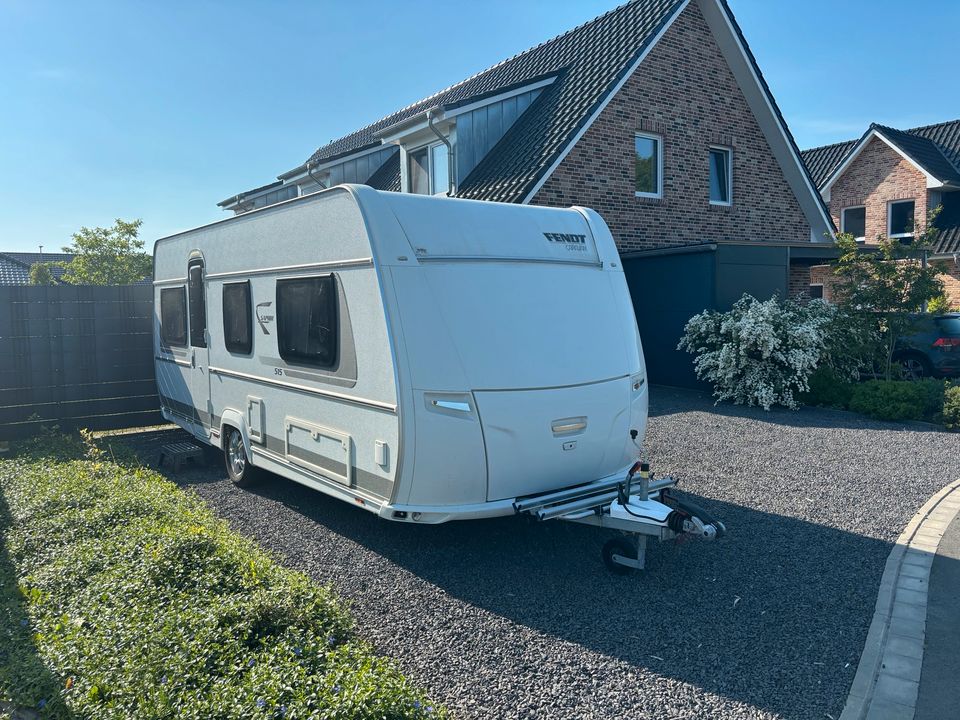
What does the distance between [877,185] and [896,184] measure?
71 centimetres

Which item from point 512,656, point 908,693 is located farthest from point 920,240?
point 512,656

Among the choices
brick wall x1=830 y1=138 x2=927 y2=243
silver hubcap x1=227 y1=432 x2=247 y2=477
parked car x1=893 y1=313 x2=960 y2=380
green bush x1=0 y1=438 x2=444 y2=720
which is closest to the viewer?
green bush x1=0 y1=438 x2=444 y2=720

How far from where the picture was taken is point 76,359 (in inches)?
440

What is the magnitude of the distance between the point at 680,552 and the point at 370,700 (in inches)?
121

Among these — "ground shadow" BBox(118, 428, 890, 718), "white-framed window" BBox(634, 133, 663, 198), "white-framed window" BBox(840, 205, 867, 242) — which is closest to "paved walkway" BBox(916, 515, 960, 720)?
"ground shadow" BBox(118, 428, 890, 718)

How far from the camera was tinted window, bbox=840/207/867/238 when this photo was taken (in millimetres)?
27719

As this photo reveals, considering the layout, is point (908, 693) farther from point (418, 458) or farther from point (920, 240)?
point (920, 240)

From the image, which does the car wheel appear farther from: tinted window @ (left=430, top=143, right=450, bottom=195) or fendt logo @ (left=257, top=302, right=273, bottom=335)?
fendt logo @ (left=257, top=302, right=273, bottom=335)

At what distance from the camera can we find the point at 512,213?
5.84 meters

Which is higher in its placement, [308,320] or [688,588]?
[308,320]

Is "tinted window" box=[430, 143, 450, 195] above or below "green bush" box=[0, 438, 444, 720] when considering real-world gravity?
above

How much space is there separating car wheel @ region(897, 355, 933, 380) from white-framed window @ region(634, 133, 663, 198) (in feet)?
18.8

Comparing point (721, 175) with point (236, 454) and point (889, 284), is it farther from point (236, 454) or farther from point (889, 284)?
point (236, 454)

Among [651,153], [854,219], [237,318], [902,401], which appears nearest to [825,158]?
[854,219]
